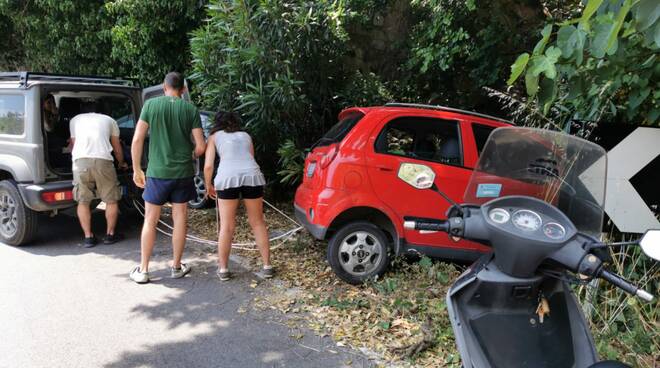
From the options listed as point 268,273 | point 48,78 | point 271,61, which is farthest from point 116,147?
point 268,273

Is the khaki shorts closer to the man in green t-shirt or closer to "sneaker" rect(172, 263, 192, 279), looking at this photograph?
the man in green t-shirt

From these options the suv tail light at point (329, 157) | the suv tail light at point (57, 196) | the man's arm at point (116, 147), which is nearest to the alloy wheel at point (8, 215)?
the suv tail light at point (57, 196)

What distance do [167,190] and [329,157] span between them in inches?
66.1

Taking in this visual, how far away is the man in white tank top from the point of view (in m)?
5.33

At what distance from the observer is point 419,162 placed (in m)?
4.55

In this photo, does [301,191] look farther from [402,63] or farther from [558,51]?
[402,63]

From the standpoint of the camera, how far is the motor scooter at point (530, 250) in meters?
1.98

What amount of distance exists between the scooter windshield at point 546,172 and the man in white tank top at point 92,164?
457 centimetres

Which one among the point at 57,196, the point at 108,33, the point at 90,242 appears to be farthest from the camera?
the point at 108,33

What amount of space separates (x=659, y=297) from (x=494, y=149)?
2.14 m

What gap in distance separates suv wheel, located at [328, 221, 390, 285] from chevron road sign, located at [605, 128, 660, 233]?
2.07 metres

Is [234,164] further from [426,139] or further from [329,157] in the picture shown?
[426,139]

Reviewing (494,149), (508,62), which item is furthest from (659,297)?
(508,62)

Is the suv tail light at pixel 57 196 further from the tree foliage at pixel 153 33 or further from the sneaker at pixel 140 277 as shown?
the tree foliage at pixel 153 33
